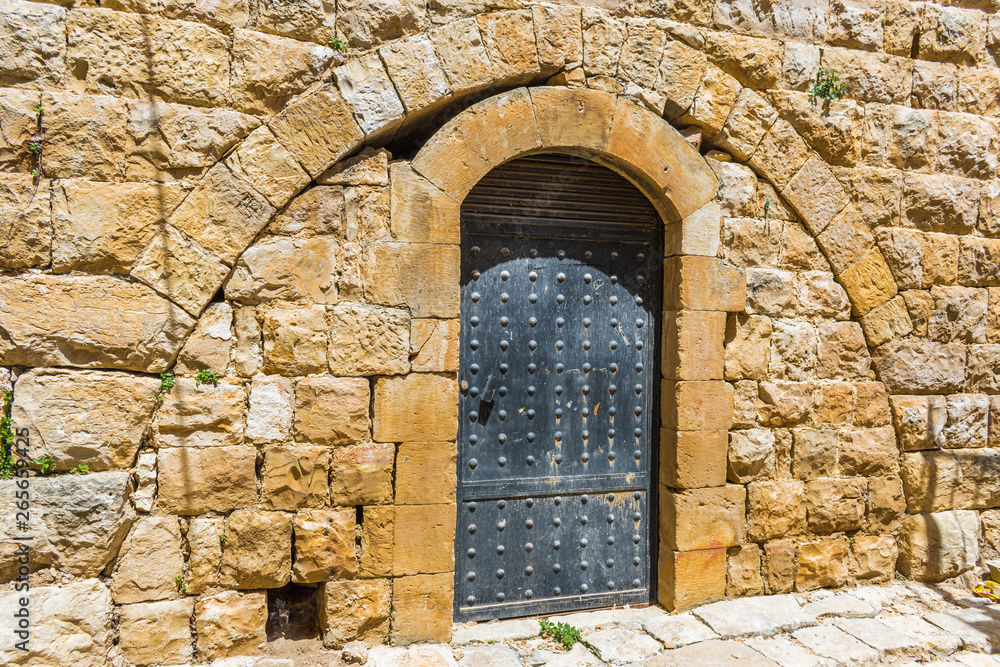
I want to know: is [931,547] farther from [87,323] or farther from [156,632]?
[87,323]

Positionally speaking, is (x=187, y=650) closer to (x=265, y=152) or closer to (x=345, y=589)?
(x=345, y=589)

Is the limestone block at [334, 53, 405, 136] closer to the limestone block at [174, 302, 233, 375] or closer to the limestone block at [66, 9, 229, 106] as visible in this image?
the limestone block at [66, 9, 229, 106]

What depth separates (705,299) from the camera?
3.85 meters

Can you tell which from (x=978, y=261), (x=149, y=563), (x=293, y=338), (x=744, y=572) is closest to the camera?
(x=149, y=563)

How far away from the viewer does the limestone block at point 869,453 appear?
4.11 metres

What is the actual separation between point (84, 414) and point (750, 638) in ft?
12.0

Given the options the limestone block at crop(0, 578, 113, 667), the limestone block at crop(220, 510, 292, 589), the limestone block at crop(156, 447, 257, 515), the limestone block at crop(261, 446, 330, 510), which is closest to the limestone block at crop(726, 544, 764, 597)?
the limestone block at crop(261, 446, 330, 510)

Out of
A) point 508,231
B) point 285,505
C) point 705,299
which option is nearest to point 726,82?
point 705,299

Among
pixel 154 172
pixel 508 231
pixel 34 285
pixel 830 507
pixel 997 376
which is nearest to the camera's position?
pixel 34 285

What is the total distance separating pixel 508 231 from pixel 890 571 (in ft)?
11.2

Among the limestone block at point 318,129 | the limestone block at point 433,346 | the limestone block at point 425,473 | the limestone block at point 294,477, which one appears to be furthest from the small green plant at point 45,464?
the limestone block at point 318,129

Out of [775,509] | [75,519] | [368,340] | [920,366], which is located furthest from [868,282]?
[75,519]

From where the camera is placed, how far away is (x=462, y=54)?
11.2 feet

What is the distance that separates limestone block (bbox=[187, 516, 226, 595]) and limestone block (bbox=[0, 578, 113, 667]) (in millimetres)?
368
